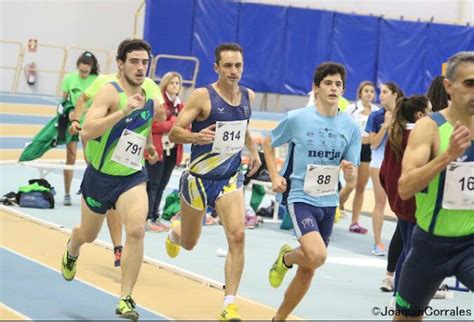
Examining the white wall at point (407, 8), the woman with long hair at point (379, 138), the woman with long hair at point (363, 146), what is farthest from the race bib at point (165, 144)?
the white wall at point (407, 8)

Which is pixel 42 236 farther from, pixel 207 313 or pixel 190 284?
pixel 207 313

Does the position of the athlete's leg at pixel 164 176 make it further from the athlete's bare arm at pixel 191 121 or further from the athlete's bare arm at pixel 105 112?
the athlete's bare arm at pixel 105 112

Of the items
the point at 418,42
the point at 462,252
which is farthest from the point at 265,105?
the point at 462,252

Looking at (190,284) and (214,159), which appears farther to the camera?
(190,284)

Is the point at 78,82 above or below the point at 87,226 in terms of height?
above

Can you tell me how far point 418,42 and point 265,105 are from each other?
4.61 m

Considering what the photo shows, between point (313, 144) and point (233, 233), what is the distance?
0.91 meters

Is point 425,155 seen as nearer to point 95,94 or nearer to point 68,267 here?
point 95,94

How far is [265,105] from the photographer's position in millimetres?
28641

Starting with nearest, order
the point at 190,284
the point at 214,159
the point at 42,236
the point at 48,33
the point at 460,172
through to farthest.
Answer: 1. the point at 460,172
2. the point at 214,159
3. the point at 190,284
4. the point at 42,236
5. the point at 48,33

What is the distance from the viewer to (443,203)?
217 inches

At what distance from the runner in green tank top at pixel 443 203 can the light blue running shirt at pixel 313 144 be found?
2.12m

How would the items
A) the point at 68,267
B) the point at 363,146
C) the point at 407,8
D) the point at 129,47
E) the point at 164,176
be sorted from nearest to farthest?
1. the point at 129,47
2. the point at 68,267
3. the point at 363,146
4. the point at 164,176
5. the point at 407,8

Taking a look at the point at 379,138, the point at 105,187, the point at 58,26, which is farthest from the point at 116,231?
the point at 58,26
